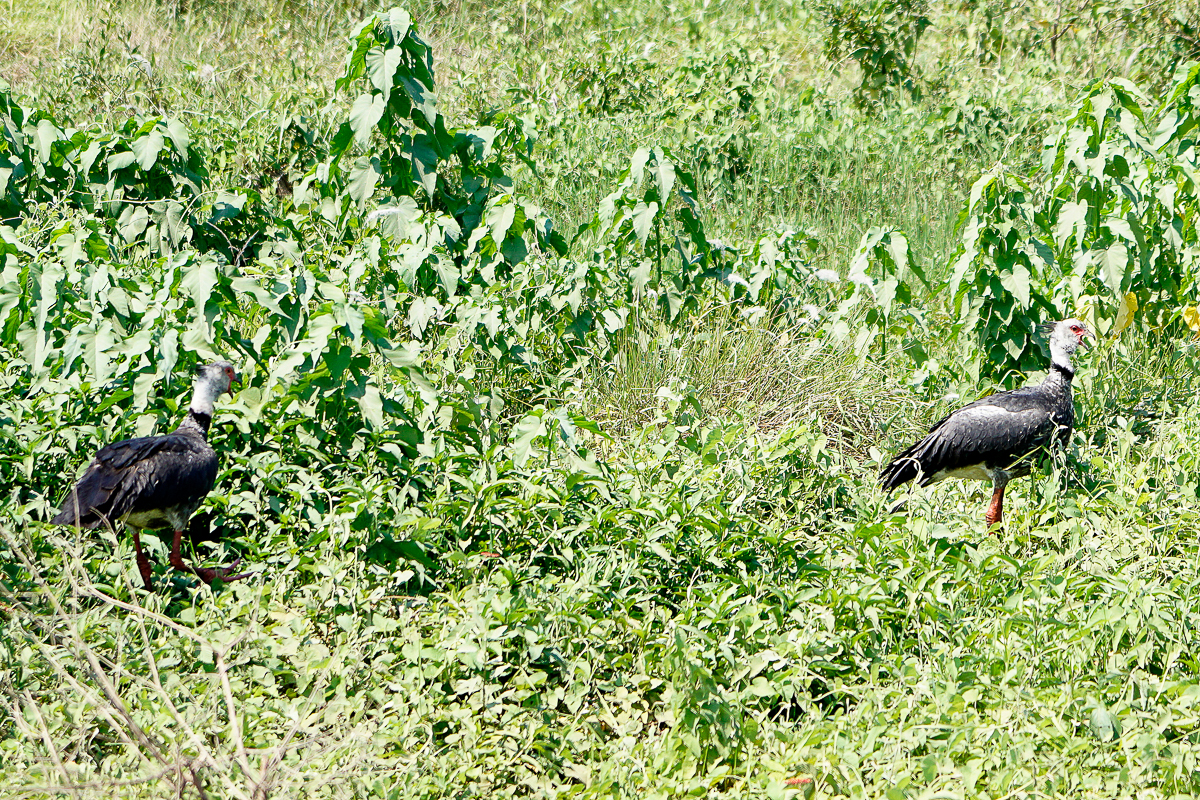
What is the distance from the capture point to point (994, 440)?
14.7 ft

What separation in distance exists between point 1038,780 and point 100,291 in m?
3.53

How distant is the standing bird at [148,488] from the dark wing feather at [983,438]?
8.78ft

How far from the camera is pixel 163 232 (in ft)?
17.2

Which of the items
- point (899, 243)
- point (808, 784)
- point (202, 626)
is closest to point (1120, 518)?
point (899, 243)

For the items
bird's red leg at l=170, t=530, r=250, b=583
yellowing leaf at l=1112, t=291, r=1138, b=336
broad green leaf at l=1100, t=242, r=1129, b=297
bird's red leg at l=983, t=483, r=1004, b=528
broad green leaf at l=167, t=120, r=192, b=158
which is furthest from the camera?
broad green leaf at l=167, t=120, r=192, b=158

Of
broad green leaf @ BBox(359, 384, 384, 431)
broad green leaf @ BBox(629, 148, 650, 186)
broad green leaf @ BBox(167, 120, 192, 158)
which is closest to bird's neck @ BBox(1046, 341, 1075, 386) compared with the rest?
broad green leaf @ BBox(629, 148, 650, 186)

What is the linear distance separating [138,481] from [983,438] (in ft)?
10.5

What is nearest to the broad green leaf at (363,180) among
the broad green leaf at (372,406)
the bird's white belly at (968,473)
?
the broad green leaf at (372,406)

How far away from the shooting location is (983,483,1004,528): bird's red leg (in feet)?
14.7

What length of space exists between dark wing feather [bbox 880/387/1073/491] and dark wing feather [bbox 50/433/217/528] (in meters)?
2.69

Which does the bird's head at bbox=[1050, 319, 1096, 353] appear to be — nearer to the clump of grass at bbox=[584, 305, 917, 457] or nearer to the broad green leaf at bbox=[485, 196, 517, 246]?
the clump of grass at bbox=[584, 305, 917, 457]

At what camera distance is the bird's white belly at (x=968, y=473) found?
4598 mm

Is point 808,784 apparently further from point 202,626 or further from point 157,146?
point 157,146

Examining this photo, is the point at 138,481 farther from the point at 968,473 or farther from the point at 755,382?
the point at 968,473
